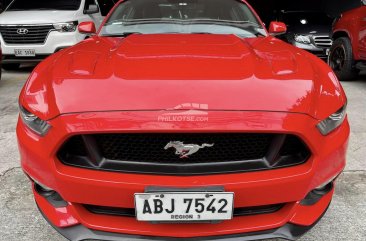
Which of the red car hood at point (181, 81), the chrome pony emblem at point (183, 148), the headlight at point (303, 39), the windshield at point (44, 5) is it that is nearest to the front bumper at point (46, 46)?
the windshield at point (44, 5)

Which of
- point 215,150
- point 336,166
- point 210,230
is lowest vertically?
point 210,230

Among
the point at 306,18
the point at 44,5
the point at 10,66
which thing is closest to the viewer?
the point at 44,5

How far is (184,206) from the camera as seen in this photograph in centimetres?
170

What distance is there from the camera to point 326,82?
2.10 meters

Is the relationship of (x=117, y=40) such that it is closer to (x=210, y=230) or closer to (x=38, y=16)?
(x=210, y=230)

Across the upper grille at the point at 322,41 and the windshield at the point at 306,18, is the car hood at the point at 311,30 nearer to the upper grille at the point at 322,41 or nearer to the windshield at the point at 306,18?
the upper grille at the point at 322,41

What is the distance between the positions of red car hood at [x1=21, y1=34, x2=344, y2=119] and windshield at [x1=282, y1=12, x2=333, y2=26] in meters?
6.83

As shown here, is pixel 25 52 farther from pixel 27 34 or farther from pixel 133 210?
pixel 133 210

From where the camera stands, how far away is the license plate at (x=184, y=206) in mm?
1687

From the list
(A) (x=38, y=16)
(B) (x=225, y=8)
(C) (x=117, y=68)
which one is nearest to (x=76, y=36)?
(A) (x=38, y=16)

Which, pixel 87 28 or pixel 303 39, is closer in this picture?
pixel 87 28

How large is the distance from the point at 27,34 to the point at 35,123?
18.9 feet

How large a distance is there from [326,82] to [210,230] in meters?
1.00

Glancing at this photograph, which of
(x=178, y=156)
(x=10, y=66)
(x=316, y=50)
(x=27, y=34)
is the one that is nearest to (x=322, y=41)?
(x=316, y=50)
